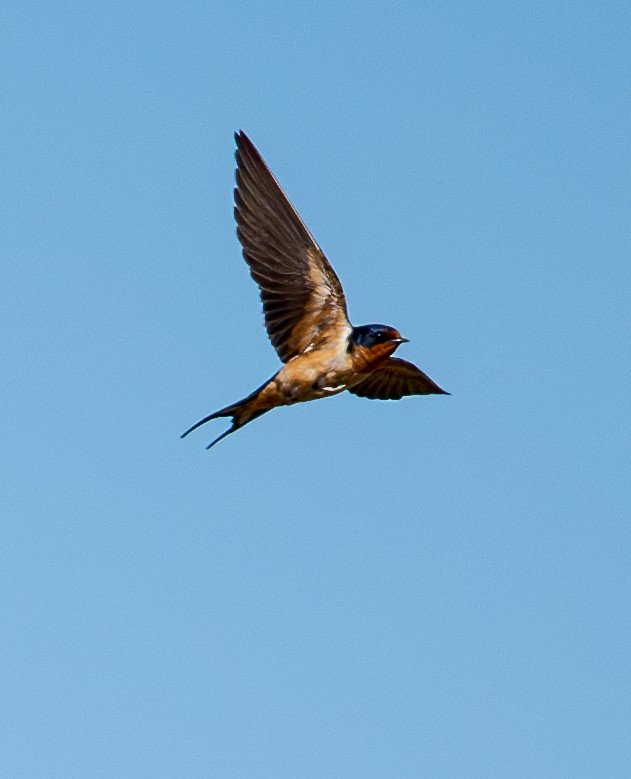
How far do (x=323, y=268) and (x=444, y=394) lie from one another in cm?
145

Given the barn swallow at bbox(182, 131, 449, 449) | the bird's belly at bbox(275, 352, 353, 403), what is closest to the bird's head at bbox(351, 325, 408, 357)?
the barn swallow at bbox(182, 131, 449, 449)

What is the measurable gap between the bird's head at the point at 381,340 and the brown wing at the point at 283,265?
0.24 metres

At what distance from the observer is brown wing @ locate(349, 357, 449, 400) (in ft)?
34.4

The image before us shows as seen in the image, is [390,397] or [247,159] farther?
[390,397]

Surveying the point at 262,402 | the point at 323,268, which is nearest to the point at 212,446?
the point at 262,402

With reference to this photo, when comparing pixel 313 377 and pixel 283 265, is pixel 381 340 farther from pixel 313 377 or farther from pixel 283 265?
pixel 283 265

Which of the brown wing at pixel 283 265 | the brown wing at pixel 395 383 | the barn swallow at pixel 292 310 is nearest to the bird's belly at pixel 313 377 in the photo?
the barn swallow at pixel 292 310

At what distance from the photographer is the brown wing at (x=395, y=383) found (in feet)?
34.4

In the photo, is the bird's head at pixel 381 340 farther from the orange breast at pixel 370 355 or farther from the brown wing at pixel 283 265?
the brown wing at pixel 283 265

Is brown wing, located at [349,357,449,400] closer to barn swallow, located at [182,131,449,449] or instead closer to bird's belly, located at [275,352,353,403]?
barn swallow, located at [182,131,449,449]

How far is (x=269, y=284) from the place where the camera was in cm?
963

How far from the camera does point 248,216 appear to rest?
31.0ft

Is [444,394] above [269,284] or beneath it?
beneath

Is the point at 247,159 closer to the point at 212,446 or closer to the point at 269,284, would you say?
the point at 269,284
